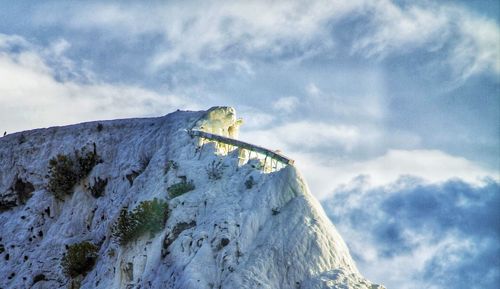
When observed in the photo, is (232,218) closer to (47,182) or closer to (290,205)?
(290,205)

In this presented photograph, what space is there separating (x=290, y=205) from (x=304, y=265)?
3.24 m

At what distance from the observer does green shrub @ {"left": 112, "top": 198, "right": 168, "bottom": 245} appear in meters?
28.5

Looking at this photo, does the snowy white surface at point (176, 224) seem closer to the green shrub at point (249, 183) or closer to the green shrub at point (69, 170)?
the green shrub at point (249, 183)

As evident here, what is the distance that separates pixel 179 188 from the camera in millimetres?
29906

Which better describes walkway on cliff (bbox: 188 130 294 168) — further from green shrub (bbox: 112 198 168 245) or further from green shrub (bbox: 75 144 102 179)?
green shrub (bbox: 75 144 102 179)

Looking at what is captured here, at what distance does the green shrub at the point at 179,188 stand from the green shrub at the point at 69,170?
1199cm

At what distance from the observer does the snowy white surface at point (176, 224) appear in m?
23.8

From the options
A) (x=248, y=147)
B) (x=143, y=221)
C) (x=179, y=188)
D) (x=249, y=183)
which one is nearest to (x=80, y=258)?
(x=143, y=221)

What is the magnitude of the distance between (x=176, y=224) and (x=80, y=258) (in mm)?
8910


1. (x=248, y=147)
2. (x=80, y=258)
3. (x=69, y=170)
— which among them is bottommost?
(x=80, y=258)

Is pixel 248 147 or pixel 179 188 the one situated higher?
pixel 248 147

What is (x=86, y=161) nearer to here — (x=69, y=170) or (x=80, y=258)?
(x=69, y=170)

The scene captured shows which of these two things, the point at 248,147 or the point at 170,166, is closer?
the point at 170,166

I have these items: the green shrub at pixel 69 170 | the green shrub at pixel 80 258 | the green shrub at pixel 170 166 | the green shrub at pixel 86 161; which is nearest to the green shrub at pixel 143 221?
the green shrub at pixel 170 166
